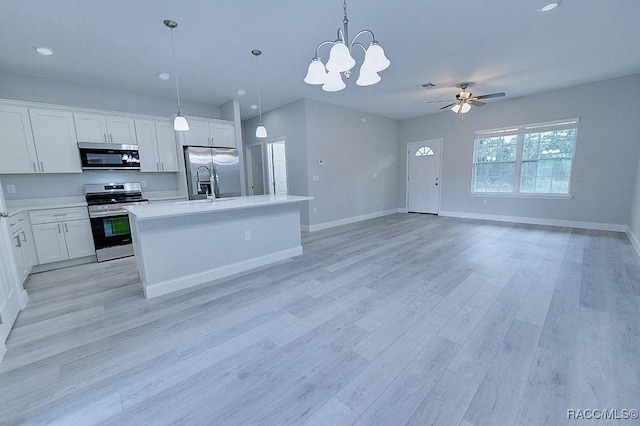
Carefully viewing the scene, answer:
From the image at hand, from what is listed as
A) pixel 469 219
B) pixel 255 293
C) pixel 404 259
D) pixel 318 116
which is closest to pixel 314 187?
pixel 318 116

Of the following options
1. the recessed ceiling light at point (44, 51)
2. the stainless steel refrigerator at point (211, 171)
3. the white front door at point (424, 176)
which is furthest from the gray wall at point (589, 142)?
the recessed ceiling light at point (44, 51)

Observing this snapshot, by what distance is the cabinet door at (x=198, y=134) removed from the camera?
15.8 ft

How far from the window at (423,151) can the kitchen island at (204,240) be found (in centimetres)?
509

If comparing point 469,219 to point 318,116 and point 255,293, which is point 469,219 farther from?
point 255,293

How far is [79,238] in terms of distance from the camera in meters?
3.82

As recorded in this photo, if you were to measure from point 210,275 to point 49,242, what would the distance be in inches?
103

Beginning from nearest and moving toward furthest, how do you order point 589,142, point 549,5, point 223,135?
point 549,5 → point 589,142 → point 223,135

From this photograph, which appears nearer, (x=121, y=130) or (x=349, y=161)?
(x=121, y=130)

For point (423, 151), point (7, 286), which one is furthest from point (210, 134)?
point (423, 151)

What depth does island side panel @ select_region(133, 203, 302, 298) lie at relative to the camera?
8.77 feet

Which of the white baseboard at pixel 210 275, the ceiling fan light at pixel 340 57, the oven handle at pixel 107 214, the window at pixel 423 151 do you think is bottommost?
the white baseboard at pixel 210 275

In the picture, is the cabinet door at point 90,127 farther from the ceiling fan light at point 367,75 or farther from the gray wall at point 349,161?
the ceiling fan light at point 367,75

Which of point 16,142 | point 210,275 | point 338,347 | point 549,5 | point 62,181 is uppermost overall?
point 549,5

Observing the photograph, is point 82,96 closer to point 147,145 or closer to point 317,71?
point 147,145
